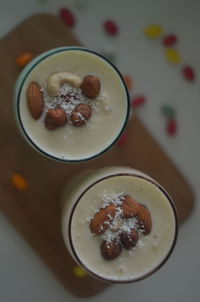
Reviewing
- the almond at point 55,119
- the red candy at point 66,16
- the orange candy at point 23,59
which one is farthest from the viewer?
the red candy at point 66,16

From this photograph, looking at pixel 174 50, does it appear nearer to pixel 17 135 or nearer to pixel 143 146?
pixel 143 146

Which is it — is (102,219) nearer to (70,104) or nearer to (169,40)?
(70,104)

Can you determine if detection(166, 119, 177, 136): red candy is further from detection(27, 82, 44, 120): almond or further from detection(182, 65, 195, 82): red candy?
detection(27, 82, 44, 120): almond

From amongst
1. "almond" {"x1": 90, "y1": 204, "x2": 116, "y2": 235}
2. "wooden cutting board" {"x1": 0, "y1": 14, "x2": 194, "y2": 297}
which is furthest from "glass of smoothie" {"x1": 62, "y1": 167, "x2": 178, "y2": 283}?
"wooden cutting board" {"x1": 0, "y1": 14, "x2": 194, "y2": 297}

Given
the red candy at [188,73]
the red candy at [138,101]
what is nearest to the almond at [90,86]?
the red candy at [138,101]

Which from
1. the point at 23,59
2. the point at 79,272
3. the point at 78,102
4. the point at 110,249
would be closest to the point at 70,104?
the point at 78,102

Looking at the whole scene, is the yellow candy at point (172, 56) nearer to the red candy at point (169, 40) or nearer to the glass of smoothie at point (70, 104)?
the red candy at point (169, 40)
